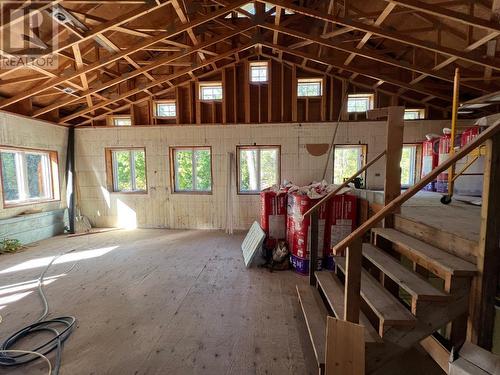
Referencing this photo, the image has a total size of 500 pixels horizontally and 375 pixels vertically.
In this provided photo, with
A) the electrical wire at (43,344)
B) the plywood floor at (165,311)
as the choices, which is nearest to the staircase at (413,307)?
the plywood floor at (165,311)

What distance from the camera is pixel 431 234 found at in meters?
2.09

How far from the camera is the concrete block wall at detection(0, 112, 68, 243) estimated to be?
16.0 ft

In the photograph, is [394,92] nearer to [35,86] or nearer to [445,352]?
[445,352]

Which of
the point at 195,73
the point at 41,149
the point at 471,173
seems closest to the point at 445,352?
the point at 471,173

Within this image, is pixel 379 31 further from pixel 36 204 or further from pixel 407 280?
pixel 36 204

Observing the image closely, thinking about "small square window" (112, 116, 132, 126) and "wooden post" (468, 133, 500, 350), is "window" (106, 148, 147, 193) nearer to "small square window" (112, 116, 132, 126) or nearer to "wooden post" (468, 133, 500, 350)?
"small square window" (112, 116, 132, 126)

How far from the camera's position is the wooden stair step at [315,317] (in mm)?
1856

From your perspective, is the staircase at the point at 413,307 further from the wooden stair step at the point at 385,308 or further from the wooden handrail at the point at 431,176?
the wooden handrail at the point at 431,176

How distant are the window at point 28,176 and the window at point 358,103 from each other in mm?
7984

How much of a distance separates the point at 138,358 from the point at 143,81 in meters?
6.34

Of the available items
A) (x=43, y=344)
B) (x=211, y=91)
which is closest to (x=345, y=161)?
(x=211, y=91)

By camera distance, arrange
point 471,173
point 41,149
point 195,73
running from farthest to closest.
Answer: point 195,73 < point 41,149 < point 471,173

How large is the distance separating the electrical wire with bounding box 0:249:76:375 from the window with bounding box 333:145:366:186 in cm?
580

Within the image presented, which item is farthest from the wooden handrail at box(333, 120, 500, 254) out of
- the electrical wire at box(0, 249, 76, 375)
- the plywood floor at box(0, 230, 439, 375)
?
the electrical wire at box(0, 249, 76, 375)
